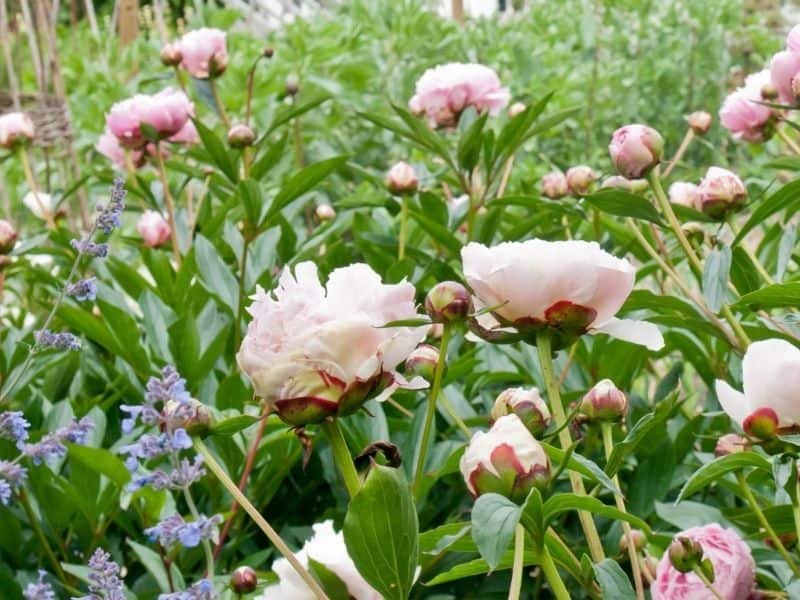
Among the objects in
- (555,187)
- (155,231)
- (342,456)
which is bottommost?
(155,231)

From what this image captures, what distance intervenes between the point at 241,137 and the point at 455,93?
31 centimetres

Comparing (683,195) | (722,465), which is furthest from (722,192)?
(722,465)

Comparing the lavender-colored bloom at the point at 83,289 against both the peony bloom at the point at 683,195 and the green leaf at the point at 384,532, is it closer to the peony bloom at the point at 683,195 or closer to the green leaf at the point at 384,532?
the green leaf at the point at 384,532

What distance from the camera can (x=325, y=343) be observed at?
1.71ft

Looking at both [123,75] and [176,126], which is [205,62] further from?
[123,75]

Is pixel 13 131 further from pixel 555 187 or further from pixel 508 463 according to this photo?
pixel 508 463

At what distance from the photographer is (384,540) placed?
0.52 meters

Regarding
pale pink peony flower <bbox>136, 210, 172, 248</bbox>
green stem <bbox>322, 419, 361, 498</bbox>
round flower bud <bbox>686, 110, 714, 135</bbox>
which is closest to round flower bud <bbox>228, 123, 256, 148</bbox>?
pale pink peony flower <bbox>136, 210, 172, 248</bbox>

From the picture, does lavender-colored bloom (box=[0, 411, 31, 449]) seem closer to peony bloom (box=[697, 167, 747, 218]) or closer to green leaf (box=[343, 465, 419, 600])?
green leaf (box=[343, 465, 419, 600])

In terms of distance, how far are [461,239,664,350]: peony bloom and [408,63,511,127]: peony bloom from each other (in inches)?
36.8

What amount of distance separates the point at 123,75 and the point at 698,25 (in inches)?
82.8

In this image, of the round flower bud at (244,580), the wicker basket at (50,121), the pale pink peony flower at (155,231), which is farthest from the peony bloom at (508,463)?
the wicker basket at (50,121)

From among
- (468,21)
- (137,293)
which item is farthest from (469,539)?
(468,21)

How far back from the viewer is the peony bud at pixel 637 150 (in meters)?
0.79
